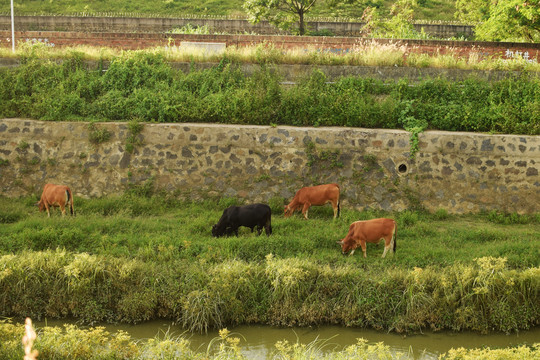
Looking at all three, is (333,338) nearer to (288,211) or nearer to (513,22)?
(288,211)

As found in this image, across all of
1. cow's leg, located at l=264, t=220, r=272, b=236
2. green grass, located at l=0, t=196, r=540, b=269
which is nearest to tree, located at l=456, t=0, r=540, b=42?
green grass, located at l=0, t=196, r=540, b=269

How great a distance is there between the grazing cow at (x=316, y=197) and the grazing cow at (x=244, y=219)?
1.19 m

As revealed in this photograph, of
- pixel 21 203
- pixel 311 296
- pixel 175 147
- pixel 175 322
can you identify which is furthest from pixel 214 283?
pixel 21 203

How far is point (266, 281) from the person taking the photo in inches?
357

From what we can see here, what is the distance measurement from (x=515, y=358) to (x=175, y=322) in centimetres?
461

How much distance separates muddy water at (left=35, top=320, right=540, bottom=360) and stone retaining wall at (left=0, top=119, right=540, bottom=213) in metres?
4.77

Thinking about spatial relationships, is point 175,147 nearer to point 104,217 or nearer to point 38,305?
point 104,217

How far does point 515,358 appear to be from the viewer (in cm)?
684

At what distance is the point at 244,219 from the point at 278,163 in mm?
2695

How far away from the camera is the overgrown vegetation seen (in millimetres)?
8578

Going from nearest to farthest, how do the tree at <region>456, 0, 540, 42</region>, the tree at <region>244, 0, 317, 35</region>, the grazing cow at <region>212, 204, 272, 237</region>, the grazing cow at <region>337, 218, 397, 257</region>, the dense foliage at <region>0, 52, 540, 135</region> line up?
the grazing cow at <region>337, 218, 397, 257</region>, the grazing cow at <region>212, 204, 272, 237</region>, the dense foliage at <region>0, 52, 540, 135</region>, the tree at <region>456, 0, 540, 42</region>, the tree at <region>244, 0, 317, 35</region>

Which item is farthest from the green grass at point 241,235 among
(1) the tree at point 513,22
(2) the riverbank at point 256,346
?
(1) the tree at point 513,22

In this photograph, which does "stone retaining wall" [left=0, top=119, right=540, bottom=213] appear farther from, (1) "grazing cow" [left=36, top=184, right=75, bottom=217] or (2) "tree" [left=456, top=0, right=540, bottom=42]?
(2) "tree" [left=456, top=0, right=540, bottom=42]

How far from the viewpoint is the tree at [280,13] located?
22797mm
